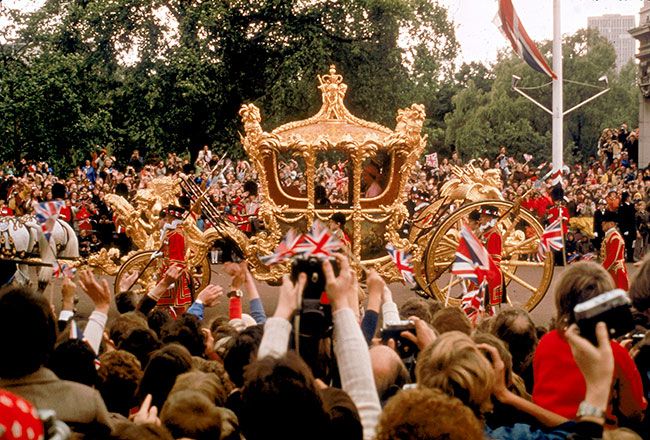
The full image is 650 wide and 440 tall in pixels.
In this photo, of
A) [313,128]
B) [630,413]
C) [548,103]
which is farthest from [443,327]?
[548,103]

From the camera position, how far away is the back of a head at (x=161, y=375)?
471 centimetres

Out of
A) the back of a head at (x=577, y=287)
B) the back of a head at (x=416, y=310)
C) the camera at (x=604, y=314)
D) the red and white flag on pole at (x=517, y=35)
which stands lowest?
the back of a head at (x=416, y=310)

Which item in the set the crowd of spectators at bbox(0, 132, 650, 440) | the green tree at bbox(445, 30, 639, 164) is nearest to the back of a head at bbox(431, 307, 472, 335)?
the crowd of spectators at bbox(0, 132, 650, 440)

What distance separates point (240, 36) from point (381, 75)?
14.9ft

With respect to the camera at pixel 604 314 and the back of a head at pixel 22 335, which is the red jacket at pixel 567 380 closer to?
the camera at pixel 604 314

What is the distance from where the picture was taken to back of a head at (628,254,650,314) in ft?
16.9

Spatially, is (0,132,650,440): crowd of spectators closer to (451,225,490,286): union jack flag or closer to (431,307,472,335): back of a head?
(431,307,472,335): back of a head

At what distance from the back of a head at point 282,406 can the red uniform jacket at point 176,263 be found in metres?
9.48

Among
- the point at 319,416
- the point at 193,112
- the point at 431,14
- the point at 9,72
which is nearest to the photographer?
the point at 319,416

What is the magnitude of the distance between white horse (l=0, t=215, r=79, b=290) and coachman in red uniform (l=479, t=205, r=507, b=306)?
Result: 16.4 ft

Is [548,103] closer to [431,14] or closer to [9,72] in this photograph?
[431,14]

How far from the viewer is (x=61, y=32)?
31.4 meters

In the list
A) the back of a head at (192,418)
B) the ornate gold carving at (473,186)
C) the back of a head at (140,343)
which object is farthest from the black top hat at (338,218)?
the back of a head at (192,418)

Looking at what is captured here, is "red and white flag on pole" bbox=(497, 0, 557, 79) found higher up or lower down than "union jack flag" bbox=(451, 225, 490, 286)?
higher up
